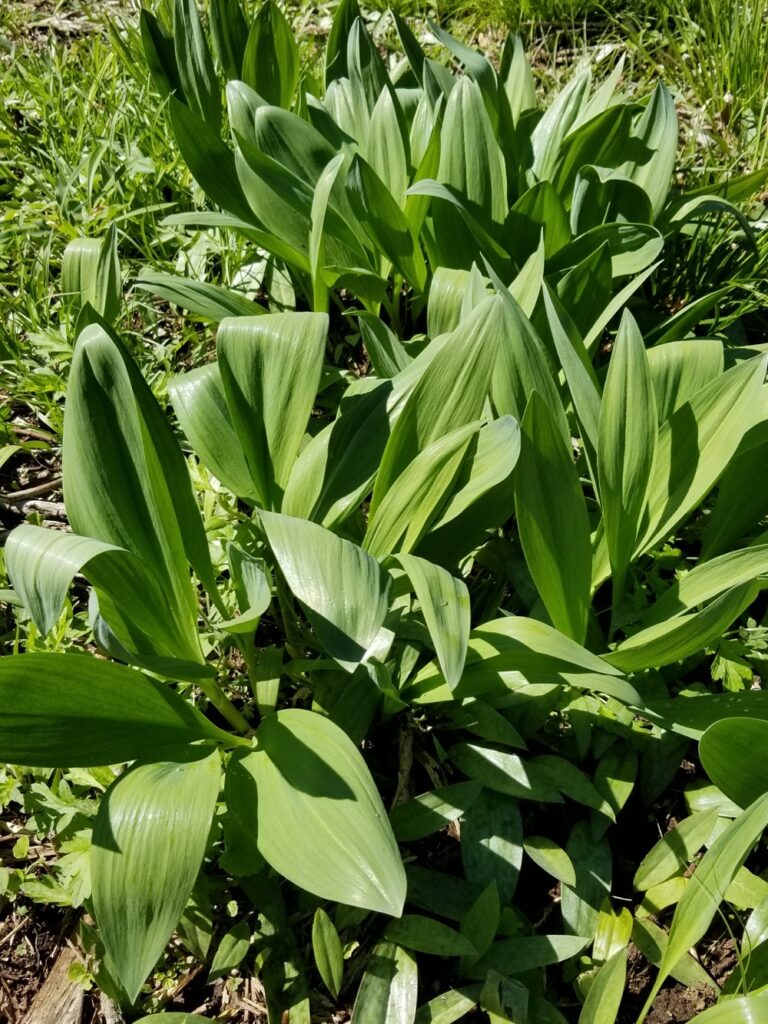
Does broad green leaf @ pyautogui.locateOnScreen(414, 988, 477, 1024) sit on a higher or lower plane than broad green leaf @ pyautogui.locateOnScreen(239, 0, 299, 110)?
lower

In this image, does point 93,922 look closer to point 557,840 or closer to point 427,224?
point 557,840

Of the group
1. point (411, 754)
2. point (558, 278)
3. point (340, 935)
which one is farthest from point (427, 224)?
point (340, 935)

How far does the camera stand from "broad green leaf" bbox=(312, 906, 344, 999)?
4.20 ft

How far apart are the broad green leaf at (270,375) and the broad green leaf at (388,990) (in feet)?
2.49

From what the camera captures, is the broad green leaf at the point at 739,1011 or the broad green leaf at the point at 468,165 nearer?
the broad green leaf at the point at 739,1011

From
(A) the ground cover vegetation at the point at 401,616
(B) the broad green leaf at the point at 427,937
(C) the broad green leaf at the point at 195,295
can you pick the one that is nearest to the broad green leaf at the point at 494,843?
(A) the ground cover vegetation at the point at 401,616

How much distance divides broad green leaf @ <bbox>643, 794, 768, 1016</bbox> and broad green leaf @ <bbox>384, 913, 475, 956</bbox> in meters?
0.26

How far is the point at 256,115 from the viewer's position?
1.94 metres

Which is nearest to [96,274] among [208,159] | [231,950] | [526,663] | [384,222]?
[208,159]

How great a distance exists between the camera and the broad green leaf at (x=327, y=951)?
4.20 feet

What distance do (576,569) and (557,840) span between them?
461 millimetres

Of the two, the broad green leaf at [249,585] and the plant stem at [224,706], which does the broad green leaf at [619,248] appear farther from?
the plant stem at [224,706]

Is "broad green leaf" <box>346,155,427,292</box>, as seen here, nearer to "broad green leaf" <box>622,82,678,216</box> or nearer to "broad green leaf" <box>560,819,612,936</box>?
"broad green leaf" <box>622,82,678,216</box>

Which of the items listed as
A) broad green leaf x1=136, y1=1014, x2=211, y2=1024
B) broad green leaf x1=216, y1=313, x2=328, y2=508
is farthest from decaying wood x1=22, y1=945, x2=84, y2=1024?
broad green leaf x1=216, y1=313, x2=328, y2=508
